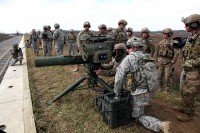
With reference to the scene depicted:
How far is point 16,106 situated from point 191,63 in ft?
15.1

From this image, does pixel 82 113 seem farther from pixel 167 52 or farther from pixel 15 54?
pixel 15 54

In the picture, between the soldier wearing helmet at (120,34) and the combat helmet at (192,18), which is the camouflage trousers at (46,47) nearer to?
the soldier wearing helmet at (120,34)

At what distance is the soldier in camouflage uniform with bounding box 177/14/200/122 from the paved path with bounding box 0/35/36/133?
344cm

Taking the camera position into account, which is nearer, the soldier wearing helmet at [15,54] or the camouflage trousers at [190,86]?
the camouflage trousers at [190,86]

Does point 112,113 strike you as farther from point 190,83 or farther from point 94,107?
point 190,83

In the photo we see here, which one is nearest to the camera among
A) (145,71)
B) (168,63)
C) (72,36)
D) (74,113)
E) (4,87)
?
(145,71)

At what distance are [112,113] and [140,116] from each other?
649 millimetres

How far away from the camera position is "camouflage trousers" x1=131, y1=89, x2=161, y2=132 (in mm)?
4541

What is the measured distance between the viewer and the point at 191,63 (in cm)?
493

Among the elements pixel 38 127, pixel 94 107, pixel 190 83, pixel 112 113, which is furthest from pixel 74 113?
pixel 190 83

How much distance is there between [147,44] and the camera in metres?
8.01

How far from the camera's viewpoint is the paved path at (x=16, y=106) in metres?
4.92

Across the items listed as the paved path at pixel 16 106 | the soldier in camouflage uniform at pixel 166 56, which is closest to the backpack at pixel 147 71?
the paved path at pixel 16 106

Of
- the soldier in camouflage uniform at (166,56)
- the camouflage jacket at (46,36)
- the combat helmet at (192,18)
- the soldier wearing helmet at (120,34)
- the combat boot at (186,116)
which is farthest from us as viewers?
the camouflage jacket at (46,36)
